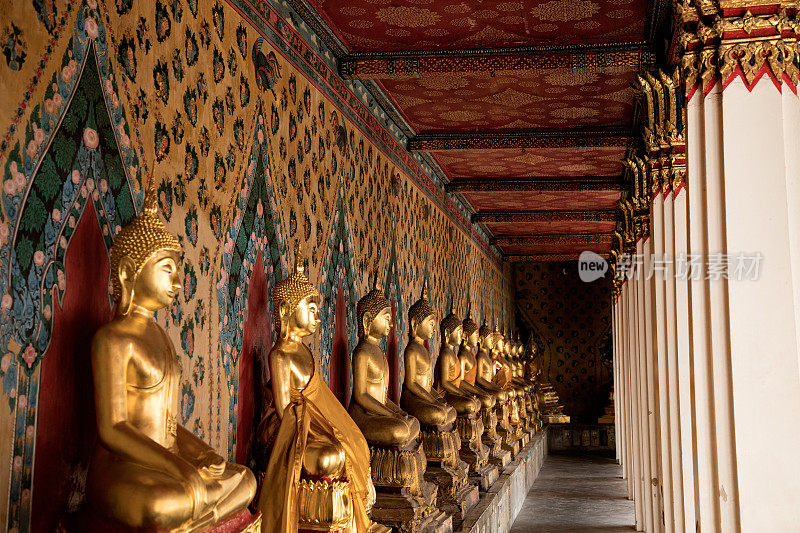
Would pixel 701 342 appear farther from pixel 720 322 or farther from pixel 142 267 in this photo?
pixel 142 267

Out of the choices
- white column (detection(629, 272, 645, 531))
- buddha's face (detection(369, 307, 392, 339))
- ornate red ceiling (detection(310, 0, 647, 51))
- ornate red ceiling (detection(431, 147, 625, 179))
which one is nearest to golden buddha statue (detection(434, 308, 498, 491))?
white column (detection(629, 272, 645, 531))

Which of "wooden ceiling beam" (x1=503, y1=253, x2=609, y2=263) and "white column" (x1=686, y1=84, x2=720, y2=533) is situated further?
"wooden ceiling beam" (x1=503, y1=253, x2=609, y2=263)

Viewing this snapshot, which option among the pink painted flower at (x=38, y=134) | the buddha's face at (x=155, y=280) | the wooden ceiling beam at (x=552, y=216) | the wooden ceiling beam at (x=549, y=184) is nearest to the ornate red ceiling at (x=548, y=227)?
the wooden ceiling beam at (x=552, y=216)

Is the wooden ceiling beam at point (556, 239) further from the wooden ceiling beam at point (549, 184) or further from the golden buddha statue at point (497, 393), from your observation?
the golden buddha statue at point (497, 393)

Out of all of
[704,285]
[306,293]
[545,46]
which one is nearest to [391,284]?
[545,46]

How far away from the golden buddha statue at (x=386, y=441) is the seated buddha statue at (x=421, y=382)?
0.85 meters

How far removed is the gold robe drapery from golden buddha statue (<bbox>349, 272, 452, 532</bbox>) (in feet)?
2.12

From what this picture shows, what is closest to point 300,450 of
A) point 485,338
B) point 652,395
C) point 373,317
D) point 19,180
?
point 373,317

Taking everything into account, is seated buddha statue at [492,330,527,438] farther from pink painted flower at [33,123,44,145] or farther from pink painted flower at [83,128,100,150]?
pink painted flower at [33,123,44,145]

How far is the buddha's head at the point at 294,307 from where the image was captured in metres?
4.26

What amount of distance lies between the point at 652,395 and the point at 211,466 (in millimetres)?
5268

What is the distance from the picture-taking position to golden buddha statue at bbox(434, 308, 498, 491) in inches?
295

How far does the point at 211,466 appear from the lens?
277 centimetres

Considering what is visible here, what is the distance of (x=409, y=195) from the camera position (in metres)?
8.95
